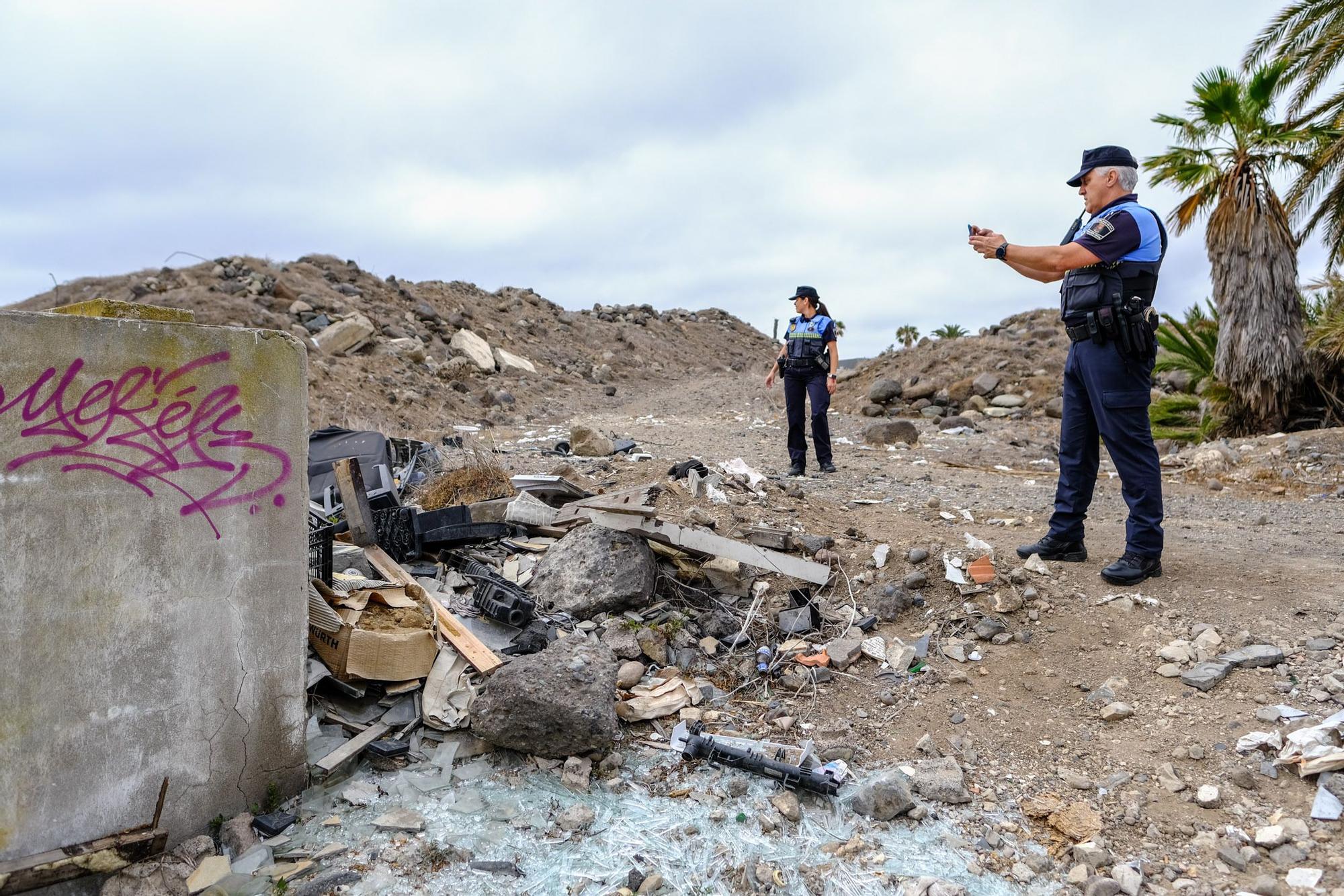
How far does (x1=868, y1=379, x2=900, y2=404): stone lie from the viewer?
54.3 feet

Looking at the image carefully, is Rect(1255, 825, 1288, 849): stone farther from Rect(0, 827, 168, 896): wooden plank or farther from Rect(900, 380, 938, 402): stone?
Rect(900, 380, 938, 402): stone

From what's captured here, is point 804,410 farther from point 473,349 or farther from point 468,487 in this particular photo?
point 473,349

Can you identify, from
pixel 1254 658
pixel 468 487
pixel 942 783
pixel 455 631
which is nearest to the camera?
pixel 942 783

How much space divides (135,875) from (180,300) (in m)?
16.4

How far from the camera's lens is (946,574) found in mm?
4508

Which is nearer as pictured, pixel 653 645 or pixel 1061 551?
pixel 653 645

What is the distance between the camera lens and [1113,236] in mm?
3902

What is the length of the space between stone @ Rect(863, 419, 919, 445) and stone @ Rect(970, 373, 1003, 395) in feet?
14.7

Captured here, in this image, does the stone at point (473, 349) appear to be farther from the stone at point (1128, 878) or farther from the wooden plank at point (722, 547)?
the stone at point (1128, 878)

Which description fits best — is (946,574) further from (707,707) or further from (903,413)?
(903,413)

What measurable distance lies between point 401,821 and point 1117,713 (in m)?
2.78

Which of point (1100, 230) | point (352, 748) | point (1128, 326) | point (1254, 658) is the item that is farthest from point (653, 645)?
point (1100, 230)

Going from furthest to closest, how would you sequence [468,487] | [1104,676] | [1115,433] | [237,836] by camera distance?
[468,487] → [1115,433] → [1104,676] → [237,836]

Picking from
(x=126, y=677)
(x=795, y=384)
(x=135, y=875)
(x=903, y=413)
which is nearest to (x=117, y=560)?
(x=126, y=677)
